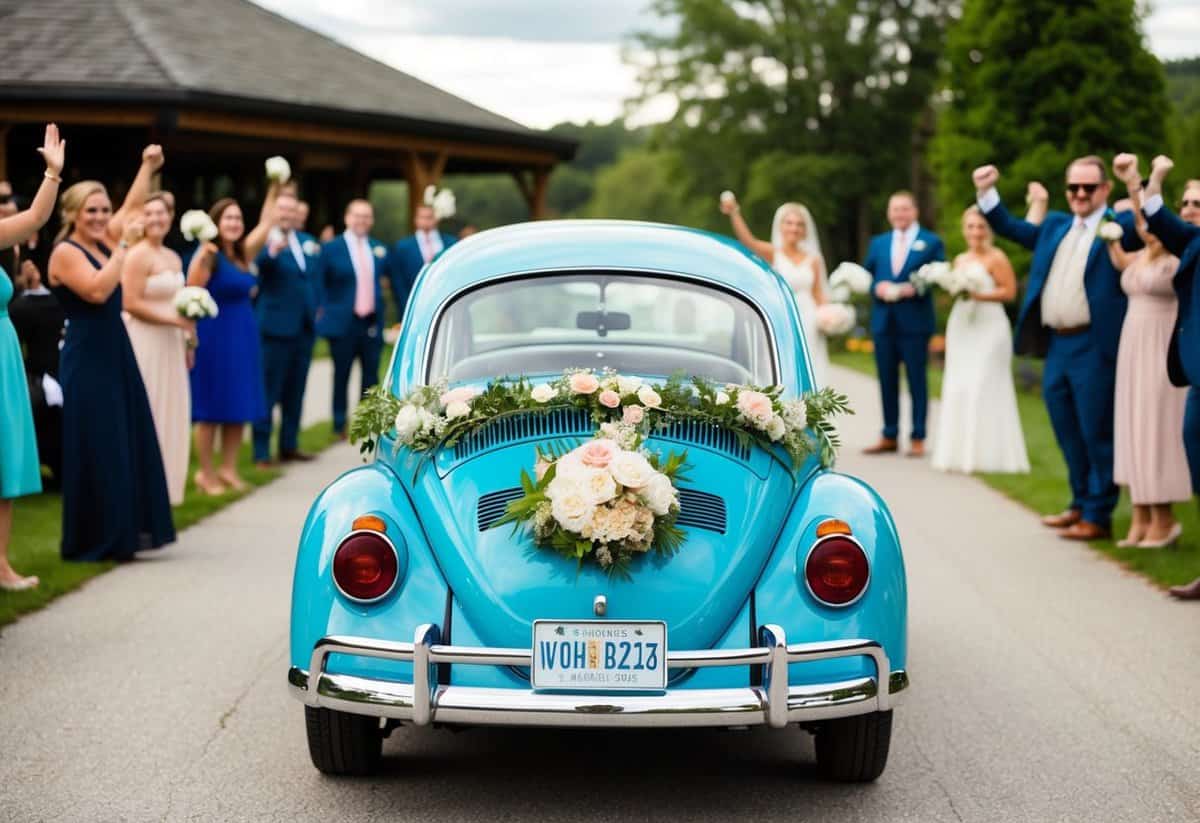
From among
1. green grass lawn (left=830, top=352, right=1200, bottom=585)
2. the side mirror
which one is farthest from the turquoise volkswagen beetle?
green grass lawn (left=830, top=352, right=1200, bottom=585)

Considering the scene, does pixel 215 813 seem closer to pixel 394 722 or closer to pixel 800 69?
pixel 394 722

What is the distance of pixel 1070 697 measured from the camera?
6457 millimetres

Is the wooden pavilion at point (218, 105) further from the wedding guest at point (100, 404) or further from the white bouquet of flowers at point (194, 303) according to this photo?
the wedding guest at point (100, 404)

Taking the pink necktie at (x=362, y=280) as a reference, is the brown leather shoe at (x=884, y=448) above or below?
below

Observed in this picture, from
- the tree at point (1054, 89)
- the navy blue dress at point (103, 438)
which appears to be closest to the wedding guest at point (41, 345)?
the navy blue dress at point (103, 438)

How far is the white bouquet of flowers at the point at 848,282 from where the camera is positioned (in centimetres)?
1445

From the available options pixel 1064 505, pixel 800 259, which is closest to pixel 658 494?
pixel 1064 505

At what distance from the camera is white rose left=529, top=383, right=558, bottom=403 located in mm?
5426

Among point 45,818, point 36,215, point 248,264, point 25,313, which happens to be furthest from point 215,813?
point 248,264

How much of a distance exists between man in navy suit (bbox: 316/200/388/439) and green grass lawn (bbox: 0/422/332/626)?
159cm

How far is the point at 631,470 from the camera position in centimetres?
494

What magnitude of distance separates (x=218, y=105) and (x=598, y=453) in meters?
17.0

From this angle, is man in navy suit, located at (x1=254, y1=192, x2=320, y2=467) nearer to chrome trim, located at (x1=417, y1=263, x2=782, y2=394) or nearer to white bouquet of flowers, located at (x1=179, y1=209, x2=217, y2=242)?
white bouquet of flowers, located at (x1=179, y1=209, x2=217, y2=242)

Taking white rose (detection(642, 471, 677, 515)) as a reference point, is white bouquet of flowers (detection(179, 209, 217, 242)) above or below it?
above
